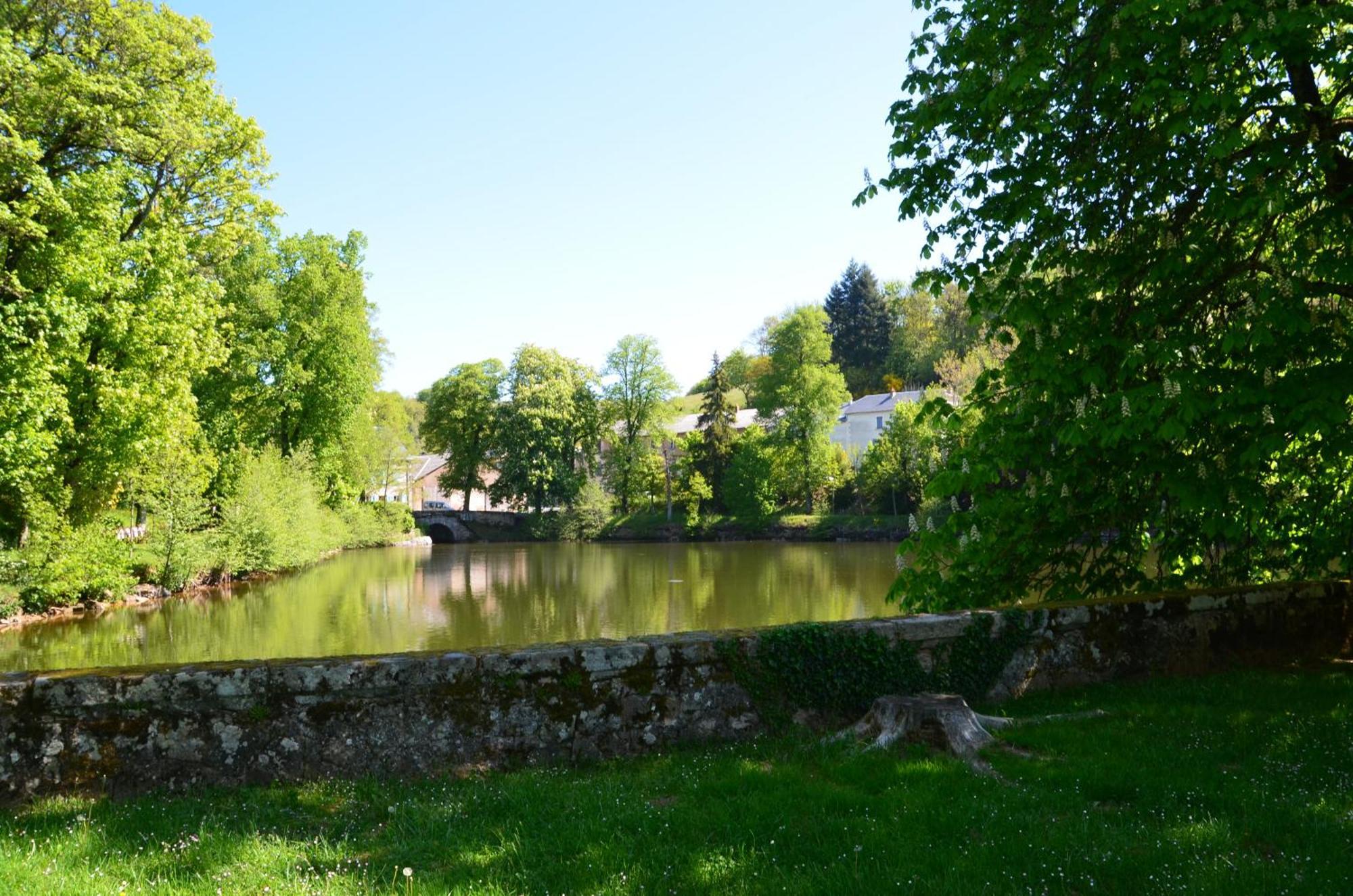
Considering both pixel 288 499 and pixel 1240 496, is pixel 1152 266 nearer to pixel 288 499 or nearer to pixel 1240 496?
pixel 1240 496

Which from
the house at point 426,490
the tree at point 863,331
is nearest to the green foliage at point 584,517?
the house at point 426,490

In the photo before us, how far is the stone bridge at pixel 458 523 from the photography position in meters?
58.2

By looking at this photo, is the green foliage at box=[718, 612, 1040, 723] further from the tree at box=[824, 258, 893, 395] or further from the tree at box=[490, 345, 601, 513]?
the tree at box=[824, 258, 893, 395]

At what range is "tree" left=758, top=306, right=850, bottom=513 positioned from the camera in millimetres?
54625

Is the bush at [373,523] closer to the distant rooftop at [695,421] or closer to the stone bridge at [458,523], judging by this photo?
the stone bridge at [458,523]

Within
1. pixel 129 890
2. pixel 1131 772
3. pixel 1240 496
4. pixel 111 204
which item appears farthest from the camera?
pixel 111 204

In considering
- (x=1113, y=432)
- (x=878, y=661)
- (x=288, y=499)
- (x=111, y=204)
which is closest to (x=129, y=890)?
(x=878, y=661)

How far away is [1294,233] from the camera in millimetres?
6758

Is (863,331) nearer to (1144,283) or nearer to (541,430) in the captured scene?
(541,430)

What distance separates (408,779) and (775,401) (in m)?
54.4

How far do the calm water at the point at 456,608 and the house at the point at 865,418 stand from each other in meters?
29.8

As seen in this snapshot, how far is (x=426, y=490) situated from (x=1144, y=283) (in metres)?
93.2

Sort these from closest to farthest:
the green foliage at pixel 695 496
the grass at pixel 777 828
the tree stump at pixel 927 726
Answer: the grass at pixel 777 828 < the tree stump at pixel 927 726 < the green foliage at pixel 695 496

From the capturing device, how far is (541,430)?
55438 millimetres
